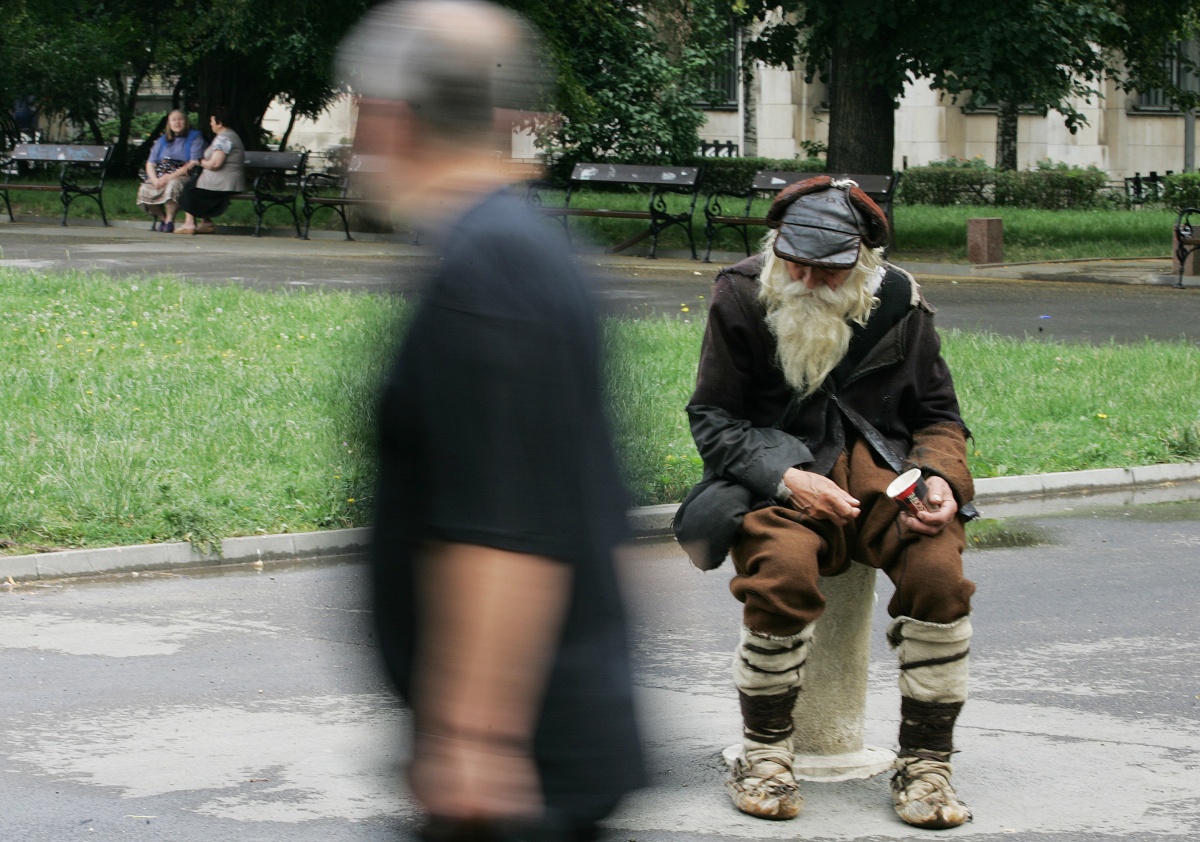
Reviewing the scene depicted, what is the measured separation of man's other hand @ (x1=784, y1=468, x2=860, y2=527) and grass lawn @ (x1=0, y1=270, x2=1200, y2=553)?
96cm

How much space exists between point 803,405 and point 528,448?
235cm

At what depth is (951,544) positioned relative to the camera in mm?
4348

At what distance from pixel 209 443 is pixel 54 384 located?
1.73m

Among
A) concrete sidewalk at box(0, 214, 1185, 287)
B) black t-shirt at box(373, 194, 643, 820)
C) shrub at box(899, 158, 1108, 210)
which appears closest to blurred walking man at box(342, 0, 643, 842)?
black t-shirt at box(373, 194, 643, 820)

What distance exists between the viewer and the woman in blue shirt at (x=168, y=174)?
24.3m

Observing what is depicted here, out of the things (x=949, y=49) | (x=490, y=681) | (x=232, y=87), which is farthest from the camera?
(x=232, y=87)

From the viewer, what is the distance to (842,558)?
14.7 ft

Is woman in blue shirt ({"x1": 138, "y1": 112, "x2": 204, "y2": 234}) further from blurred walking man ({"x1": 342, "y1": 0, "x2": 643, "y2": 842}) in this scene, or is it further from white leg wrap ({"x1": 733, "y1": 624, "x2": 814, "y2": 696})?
blurred walking man ({"x1": 342, "y1": 0, "x2": 643, "y2": 842})

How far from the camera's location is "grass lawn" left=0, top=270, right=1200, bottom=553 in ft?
25.5

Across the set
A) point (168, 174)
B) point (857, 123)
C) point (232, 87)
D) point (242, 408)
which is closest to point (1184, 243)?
point (857, 123)

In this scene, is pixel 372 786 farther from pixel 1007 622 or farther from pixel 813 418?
pixel 1007 622

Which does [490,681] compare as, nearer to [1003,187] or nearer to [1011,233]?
[1011,233]

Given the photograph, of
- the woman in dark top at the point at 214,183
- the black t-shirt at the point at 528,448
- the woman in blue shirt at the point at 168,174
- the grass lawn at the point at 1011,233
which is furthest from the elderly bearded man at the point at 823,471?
the woman in blue shirt at the point at 168,174

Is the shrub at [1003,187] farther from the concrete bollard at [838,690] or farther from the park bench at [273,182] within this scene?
the concrete bollard at [838,690]
